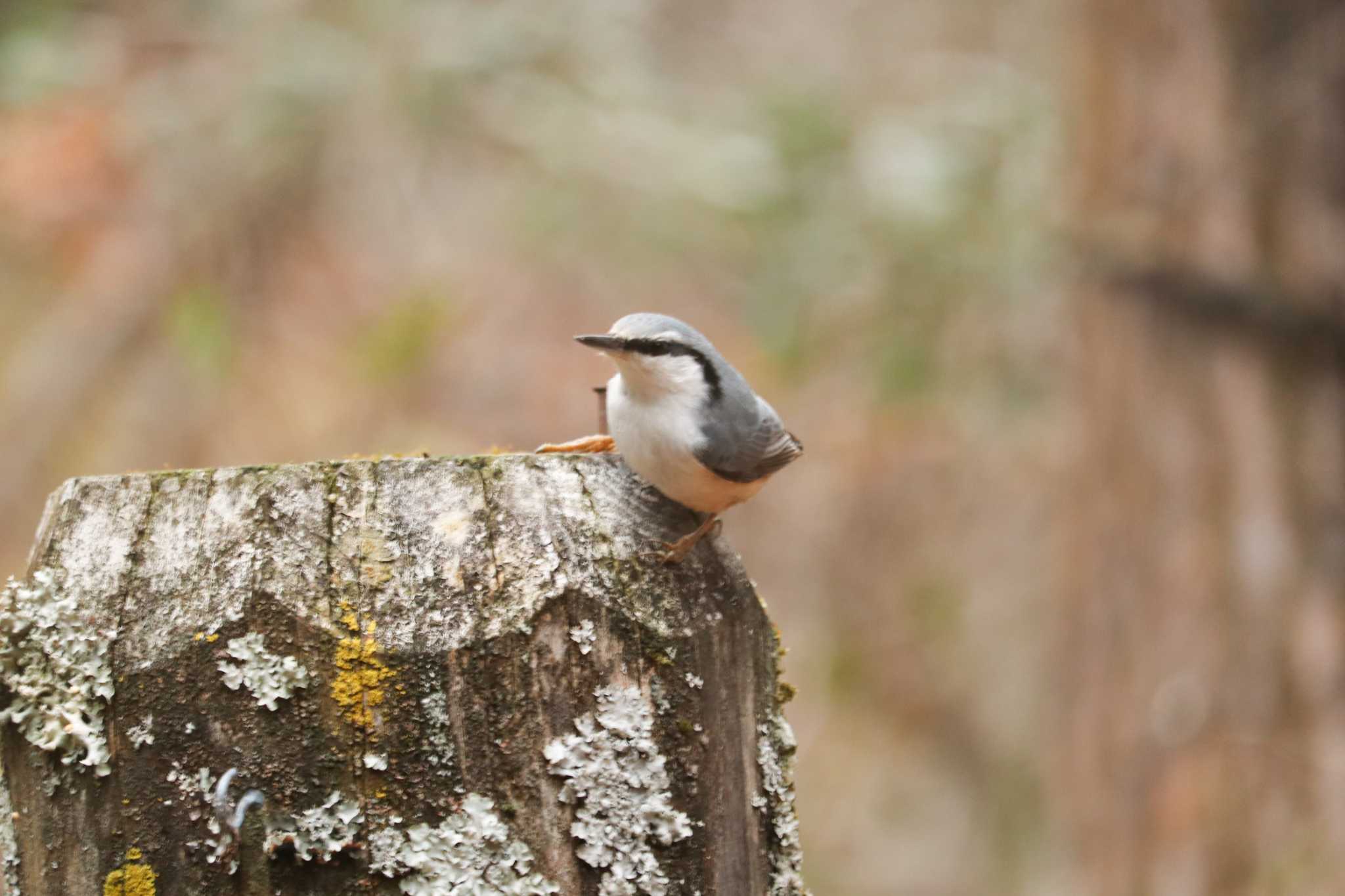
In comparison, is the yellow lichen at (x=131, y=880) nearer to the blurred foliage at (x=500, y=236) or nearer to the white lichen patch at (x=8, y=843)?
the white lichen patch at (x=8, y=843)

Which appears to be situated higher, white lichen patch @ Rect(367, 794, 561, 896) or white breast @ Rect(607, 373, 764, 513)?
white breast @ Rect(607, 373, 764, 513)

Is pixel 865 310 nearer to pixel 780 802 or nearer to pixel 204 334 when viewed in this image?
pixel 204 334

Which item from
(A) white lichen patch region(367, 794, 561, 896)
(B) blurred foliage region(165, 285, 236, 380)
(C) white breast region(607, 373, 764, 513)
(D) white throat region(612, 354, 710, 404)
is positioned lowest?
(A) white lichen patch region(367, 794, 561, 896)

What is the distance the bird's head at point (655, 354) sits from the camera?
5.94 ft

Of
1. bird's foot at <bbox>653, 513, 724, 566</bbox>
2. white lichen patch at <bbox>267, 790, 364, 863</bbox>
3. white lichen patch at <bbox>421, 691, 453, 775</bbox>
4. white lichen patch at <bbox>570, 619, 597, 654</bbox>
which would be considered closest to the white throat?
bird's foot at <bbox>653, 513, 724, 566</bbox>

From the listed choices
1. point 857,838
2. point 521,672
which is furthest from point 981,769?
point 521,672

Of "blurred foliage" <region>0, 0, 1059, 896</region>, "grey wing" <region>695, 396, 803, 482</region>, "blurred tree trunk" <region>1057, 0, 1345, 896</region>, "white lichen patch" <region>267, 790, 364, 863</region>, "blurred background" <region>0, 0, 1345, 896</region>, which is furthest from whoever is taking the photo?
"blurred foliage" <region>0, 0, 1059, 896</region>

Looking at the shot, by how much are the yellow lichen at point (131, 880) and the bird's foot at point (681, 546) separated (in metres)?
0.67

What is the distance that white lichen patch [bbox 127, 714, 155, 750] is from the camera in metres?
1.36

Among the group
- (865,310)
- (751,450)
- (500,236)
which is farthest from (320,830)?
(500,236)

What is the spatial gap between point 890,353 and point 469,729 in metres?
4.35

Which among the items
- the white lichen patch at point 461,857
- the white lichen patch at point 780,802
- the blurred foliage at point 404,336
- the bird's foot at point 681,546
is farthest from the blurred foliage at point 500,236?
the white lichen patch at point 461,857

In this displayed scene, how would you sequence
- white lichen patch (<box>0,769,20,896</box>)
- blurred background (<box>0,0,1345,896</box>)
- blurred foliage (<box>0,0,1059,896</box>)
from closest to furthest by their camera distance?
white lichen patch (<box>0,769,20,896</box>), blurred background (<box>0,0,1345,896</box>), blurred foliage (<box>0,0,1059,896</box>)

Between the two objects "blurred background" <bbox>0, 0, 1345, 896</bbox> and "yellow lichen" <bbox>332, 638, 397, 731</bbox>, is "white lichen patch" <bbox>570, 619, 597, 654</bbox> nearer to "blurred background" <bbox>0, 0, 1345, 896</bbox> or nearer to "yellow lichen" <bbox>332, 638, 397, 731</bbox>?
"yellow lichen" <bbox>332, 638, 397, 731</bbox>
